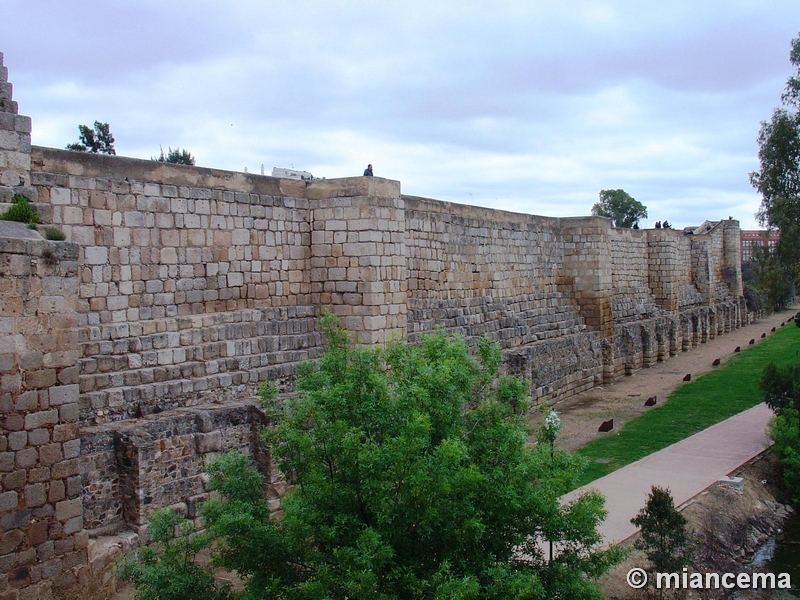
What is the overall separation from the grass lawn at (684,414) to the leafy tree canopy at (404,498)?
18.2 feet

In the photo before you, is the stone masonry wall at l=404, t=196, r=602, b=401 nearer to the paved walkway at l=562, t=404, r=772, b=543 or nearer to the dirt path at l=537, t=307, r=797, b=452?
the dirt path at l=537, t=307, r=797, b=452

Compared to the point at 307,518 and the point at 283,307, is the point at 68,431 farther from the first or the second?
the point at 283,307

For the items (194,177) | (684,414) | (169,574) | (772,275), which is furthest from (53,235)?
(772,275)

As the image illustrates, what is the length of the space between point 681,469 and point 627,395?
24.3ft

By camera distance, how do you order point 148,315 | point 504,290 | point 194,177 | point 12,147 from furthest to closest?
1. point 504,290
2. point 194,177
3. point 148,315
4. point 12,147

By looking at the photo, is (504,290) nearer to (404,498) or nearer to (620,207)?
(404,498)

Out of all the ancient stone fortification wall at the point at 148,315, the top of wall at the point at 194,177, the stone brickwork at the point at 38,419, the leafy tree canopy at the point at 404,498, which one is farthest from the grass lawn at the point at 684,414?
the stone brickwork at the point at 38,419

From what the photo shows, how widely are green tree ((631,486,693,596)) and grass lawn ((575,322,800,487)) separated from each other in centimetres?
278

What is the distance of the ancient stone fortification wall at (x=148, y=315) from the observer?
694cm

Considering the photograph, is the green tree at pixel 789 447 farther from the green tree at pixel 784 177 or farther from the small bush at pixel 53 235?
the small bush at pixel 53 235

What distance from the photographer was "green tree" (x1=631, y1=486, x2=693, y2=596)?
8.65m

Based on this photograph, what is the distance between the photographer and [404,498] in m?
5.77

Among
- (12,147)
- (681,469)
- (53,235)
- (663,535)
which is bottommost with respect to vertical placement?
(681,469)

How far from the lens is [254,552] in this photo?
19.8 feet
